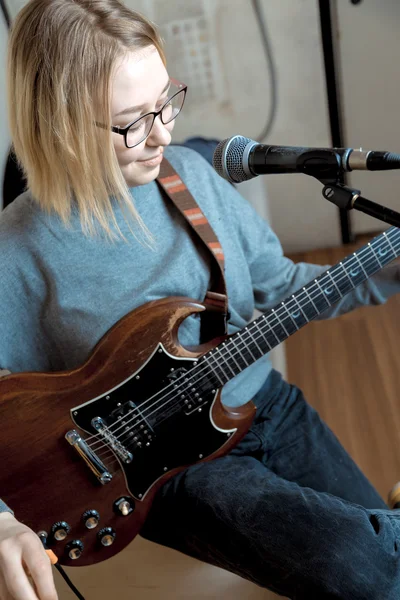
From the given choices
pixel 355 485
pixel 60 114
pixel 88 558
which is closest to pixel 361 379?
pixel 355 485

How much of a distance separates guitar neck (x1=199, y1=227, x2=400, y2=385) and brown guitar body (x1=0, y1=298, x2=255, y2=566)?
0.03 metres

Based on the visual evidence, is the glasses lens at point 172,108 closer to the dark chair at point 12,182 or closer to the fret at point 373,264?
the fret at point 373,264

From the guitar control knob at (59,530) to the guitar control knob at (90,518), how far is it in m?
0.03

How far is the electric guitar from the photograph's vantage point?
107 cm

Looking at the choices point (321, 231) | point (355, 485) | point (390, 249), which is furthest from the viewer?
point (321, 231)

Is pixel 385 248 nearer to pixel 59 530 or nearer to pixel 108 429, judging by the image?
pixel 108 429

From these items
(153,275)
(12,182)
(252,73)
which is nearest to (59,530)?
(153,275)

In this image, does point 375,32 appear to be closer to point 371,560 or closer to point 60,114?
point 60,114

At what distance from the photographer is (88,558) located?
3.64 feet

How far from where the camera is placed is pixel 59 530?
108cm

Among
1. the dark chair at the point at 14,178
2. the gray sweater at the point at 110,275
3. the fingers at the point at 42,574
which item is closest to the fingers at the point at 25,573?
the fingers at the point at 42,574

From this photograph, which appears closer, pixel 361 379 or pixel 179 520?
pixel 179 520

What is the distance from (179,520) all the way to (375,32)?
1.63m

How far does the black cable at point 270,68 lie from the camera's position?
209 cm
